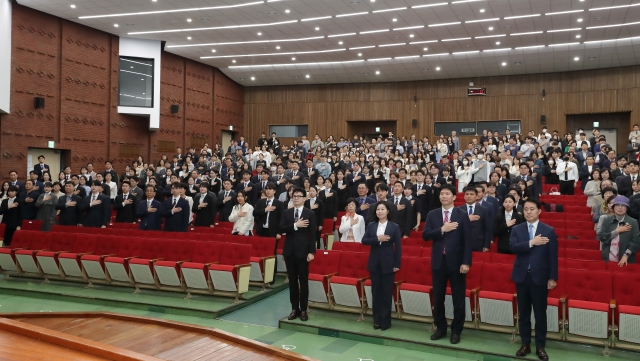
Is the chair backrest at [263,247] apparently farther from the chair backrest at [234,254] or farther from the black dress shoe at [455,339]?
the black dress shoe at [455,339]

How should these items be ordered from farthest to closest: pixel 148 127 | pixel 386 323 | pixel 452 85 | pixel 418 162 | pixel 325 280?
pixel 452 85, pixel 148 127, pixel 418 162, pixel 325 280, pixel 386 323

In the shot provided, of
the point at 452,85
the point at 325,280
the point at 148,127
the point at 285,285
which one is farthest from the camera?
the point at 452,85

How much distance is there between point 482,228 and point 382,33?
11222 millimetres

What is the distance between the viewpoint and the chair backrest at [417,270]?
5.63 metres

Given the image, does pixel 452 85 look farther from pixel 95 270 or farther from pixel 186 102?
pixel 95 270

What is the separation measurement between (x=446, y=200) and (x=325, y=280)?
176 centimetres

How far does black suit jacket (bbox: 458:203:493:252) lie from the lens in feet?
18.9

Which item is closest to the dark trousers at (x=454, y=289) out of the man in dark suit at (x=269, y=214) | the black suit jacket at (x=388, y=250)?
the black suit jacket at (x=388, y=250)

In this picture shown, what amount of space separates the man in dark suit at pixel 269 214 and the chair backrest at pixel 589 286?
360 centimetres

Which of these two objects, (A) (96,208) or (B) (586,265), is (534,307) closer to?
(B) (586,265)

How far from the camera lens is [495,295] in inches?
195

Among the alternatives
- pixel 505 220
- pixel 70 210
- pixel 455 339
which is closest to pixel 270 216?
pixel 505 220

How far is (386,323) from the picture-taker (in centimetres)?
529

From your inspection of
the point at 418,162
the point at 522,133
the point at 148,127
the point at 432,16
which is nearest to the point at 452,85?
the point at 522,133
